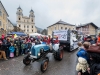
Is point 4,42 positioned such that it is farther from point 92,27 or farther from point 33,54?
point 92,27

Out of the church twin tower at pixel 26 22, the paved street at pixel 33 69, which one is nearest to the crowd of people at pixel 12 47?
the paved street at pixel 33 69

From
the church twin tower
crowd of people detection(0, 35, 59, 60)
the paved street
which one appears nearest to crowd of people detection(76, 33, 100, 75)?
the paved street

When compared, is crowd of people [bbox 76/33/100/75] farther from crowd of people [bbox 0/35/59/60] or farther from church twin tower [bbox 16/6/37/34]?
church twin tower [bbox 16/6/37/34]

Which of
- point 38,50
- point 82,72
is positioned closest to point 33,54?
point 38,50

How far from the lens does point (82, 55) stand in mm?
3408

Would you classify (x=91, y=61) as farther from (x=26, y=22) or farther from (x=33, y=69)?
(x=26, y=22)

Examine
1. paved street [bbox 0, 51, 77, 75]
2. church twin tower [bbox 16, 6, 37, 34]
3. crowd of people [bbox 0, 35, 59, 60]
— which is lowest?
paved street [bbox 0, 51, 77, 75]

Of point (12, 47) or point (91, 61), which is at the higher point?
point (91, 61)

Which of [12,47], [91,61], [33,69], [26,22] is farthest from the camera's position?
[26,22]

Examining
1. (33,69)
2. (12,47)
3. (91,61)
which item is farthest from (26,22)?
(91,61)

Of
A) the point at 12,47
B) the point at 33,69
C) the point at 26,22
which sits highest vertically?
the point at 26,22

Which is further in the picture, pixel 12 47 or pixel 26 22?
pixel 26 22

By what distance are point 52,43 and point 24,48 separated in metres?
3.50

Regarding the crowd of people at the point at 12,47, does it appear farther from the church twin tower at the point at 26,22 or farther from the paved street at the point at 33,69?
the church twin tower at the point at 26,22
